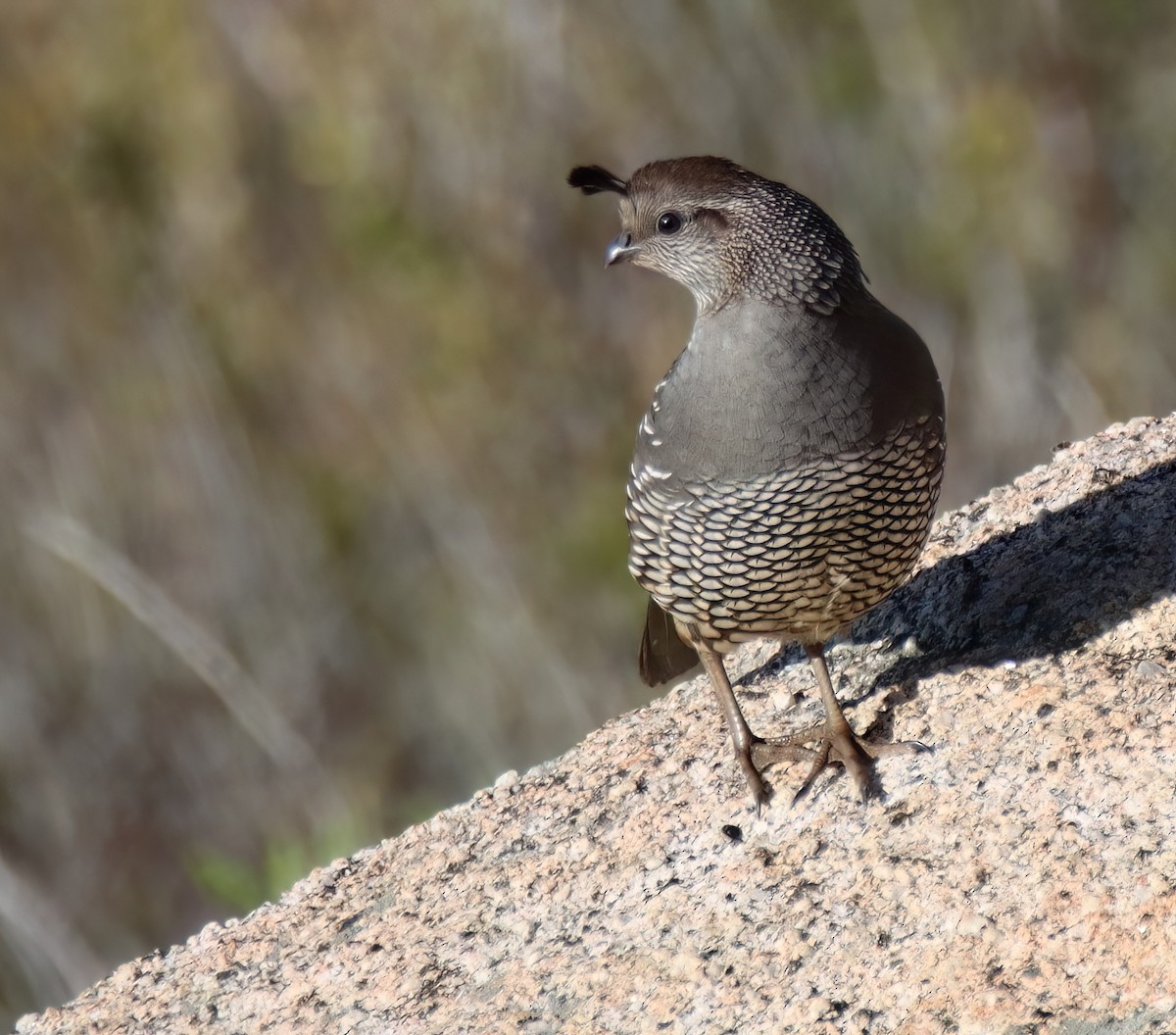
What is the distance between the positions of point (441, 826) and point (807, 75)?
594 cm

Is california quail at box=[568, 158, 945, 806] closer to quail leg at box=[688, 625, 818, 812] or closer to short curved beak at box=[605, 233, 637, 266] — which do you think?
quail leg at box=[688, 625, 818, 812]

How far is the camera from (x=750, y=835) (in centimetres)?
295

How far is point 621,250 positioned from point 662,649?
964 millimetres

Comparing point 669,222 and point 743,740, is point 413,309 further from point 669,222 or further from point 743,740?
point 743,740

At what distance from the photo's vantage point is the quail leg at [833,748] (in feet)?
9.74

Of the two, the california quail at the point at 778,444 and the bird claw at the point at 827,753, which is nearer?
the bird claw at the point at 827,753

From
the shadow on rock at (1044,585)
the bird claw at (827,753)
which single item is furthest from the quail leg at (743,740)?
the shadow on rock at (1044,585)

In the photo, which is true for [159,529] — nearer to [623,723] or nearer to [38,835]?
[38,835]

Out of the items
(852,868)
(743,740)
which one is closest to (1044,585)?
(743,740)

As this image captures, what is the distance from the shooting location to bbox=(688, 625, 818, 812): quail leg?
3.05 metres

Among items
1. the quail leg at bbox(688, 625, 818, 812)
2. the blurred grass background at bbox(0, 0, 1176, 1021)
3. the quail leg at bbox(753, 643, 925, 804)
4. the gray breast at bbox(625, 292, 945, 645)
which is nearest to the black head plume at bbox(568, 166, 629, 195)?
the gray breast at bbox(625, 292, 945, 645)

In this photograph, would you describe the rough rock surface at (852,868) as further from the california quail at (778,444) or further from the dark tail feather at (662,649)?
the dark tail feather at (662,649)

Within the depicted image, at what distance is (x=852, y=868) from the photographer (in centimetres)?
276

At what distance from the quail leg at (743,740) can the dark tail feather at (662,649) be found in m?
0.40
